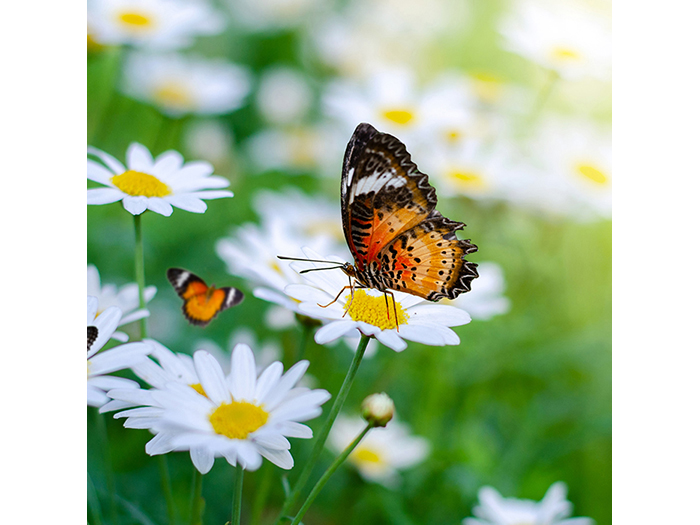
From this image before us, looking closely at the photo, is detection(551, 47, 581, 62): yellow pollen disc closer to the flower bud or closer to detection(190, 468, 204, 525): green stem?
the flower bud

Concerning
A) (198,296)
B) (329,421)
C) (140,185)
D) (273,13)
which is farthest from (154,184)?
(273,13)

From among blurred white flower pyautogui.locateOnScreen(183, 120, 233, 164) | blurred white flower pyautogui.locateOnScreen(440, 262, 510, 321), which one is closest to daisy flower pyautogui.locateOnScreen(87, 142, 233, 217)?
blurred white flower pyautogui.locateOnScreen(440, 262, 510, 321)

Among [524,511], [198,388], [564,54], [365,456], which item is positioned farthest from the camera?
[564,54]

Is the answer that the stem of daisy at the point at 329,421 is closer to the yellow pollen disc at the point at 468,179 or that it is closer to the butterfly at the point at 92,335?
the butterfly at the point at 92,335

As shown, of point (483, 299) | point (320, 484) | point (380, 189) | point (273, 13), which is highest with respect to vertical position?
point (273, 13)

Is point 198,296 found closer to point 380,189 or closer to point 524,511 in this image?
point 380,189
